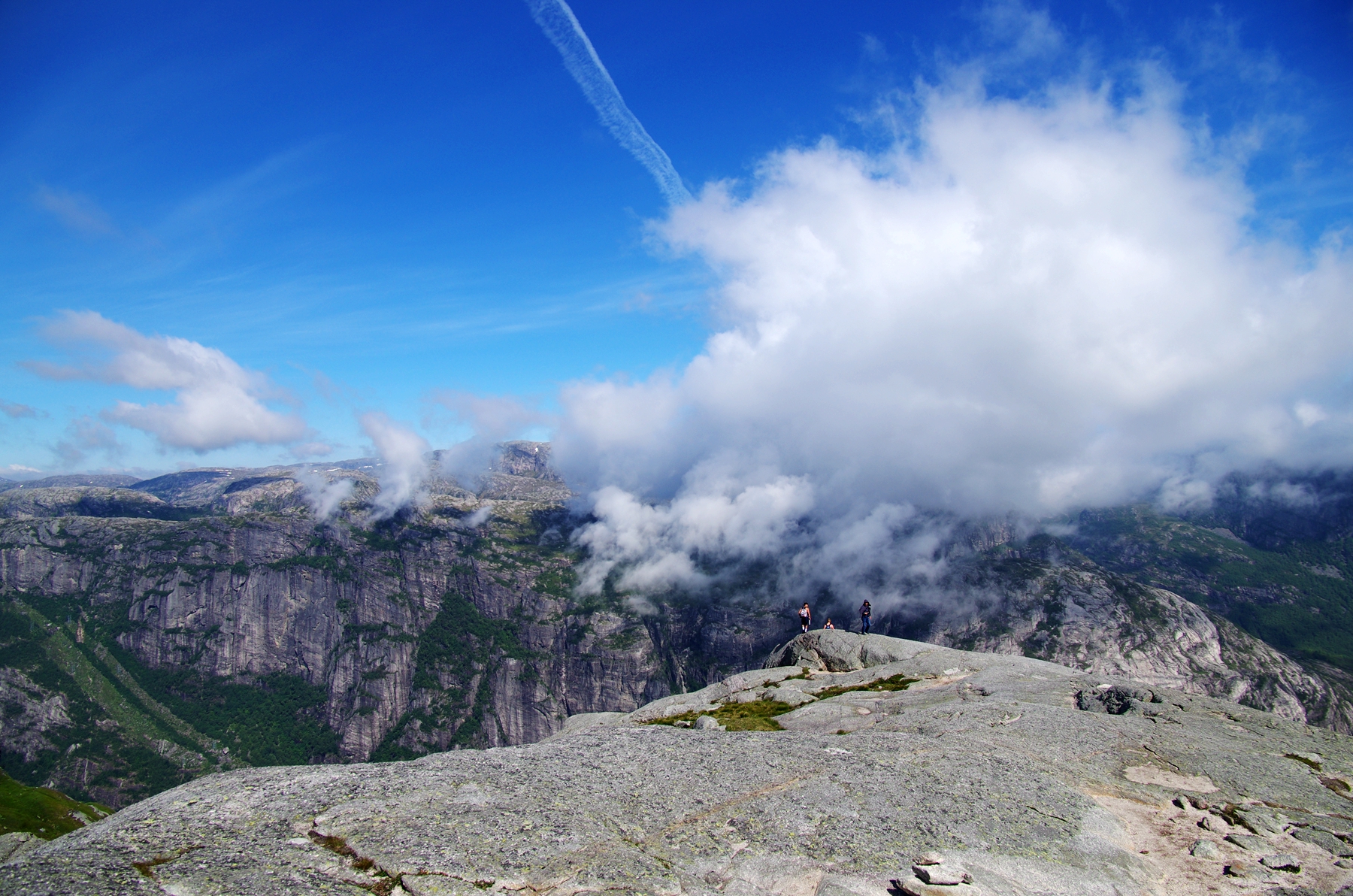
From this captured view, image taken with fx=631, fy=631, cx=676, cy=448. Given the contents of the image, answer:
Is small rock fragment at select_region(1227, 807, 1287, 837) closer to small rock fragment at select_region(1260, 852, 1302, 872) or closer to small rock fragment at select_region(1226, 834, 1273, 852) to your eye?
Answer: small rock fragment at select_region(1226, 834, 1273, 852)

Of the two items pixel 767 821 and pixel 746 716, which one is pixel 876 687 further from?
pixel 767 821

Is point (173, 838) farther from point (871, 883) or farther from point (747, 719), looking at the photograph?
point (747, 719)

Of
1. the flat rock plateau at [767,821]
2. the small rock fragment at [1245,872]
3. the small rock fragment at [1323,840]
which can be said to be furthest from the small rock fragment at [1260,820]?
the small rock fragment at [1245,872]

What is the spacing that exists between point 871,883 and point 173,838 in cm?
2107

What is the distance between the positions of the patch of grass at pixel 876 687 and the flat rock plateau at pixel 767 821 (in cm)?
1864

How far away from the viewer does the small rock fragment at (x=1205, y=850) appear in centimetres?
2177

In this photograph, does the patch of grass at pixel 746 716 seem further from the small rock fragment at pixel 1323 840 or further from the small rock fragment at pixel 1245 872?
the small rock fragment at pixel 1323 840

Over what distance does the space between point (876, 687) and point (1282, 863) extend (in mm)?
35470

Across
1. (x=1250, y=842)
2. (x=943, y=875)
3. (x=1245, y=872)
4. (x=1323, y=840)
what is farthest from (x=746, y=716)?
(x=1323, y=840)

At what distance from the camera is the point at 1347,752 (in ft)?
107

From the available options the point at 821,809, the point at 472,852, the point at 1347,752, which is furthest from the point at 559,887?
the point at 1347,752

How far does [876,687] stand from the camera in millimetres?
55719

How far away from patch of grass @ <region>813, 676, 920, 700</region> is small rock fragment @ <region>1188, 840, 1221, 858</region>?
1220 inches

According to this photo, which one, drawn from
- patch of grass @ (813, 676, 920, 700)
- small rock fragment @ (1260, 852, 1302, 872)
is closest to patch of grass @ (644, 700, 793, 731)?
patch of grass @ (813, 676, 920, 700)
